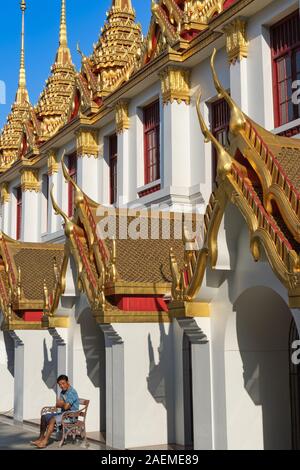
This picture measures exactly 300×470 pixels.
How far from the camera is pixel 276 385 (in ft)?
33.9

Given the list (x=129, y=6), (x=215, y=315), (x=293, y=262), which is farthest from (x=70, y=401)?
(x=129, y=6)

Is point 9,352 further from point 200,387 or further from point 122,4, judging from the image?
point 122,4

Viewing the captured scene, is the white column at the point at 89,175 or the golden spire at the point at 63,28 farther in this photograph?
the golden spire at the point at 63,28

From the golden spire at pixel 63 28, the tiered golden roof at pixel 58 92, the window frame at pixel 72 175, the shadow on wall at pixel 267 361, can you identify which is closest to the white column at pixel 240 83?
the shadow on wall at pixel 267 361

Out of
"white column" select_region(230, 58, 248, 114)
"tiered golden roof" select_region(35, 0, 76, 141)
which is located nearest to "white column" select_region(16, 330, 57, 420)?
"white column" select_region(230, 58, 248, 114)

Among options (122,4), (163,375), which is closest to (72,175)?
(122,4)

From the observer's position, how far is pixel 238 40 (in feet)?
49.3

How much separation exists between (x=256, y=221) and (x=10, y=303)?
10.3 metres

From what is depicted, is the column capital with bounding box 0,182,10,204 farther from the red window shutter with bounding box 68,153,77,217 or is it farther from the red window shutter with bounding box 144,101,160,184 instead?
the red window shutter with bounding box 144,101,160,184

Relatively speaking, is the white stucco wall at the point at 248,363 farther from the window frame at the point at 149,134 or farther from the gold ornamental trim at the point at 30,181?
the gold ornamental trim at the point at 30,181

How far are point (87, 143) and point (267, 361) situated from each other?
12531 millimetres

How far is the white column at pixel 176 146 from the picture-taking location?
16.8m

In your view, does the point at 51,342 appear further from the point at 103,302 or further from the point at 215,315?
the point at 215,315

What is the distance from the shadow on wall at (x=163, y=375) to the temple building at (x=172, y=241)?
26 millimetres
